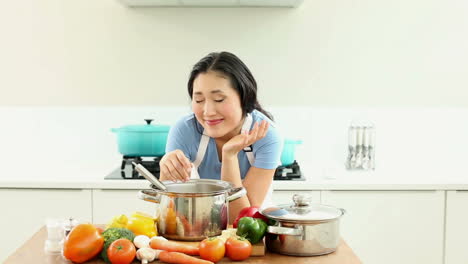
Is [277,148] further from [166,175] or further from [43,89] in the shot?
[43,89]

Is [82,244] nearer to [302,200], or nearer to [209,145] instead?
[302,200]

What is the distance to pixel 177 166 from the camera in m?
2.12

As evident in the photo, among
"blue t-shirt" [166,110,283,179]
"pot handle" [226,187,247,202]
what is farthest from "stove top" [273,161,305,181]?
"pot handle" [226,187,247,202]

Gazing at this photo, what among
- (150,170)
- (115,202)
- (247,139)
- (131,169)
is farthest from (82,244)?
(131,169)

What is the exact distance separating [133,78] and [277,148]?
1.69 metres

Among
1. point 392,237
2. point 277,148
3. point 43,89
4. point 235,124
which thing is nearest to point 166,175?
point 235,124

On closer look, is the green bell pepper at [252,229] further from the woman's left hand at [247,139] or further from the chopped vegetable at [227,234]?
the woman's left hand at [247,139]

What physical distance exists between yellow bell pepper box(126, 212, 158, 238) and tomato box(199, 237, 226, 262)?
21 centimetres

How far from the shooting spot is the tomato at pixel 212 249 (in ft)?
5.45

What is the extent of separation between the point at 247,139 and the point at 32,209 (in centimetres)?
170

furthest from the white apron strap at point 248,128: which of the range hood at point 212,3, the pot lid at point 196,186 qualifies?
the range hood at point 212,3

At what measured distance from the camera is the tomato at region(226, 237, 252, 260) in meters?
1.68

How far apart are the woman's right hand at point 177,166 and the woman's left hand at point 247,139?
0.16 metres

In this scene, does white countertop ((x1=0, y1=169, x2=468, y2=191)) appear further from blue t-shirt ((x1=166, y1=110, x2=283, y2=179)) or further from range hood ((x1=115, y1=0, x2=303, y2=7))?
range hood ((x1=115, y1=0, x2=303, y2=7))
